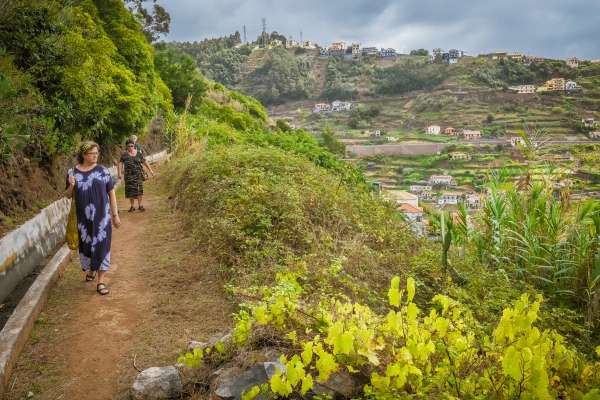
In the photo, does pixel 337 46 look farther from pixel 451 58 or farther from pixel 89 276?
pixel 89 276

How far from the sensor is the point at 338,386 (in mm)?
2412

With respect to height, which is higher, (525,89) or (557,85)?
(525,89)

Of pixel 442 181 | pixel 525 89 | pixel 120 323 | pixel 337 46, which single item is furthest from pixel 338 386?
pixel 337 46

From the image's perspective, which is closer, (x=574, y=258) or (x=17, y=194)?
(x=574, y=258)

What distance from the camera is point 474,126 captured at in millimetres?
45781

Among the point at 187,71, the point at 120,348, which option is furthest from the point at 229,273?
the point at 187,71

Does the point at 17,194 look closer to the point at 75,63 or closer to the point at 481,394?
the point at 75,63

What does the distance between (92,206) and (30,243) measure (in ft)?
4.47

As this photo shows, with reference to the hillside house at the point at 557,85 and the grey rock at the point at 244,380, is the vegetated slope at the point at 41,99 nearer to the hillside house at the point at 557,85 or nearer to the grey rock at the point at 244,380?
the grey rock at the point at 244,380

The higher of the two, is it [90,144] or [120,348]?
[90,144]

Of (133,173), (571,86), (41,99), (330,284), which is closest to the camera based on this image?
(330,284)

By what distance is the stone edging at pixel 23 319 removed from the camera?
3.45 meters

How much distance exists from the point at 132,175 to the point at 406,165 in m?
26.1

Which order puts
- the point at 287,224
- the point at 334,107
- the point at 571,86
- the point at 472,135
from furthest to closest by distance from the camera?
the point at 334,107, the point at 571,86, the point at 472,135, the point at 287,224
